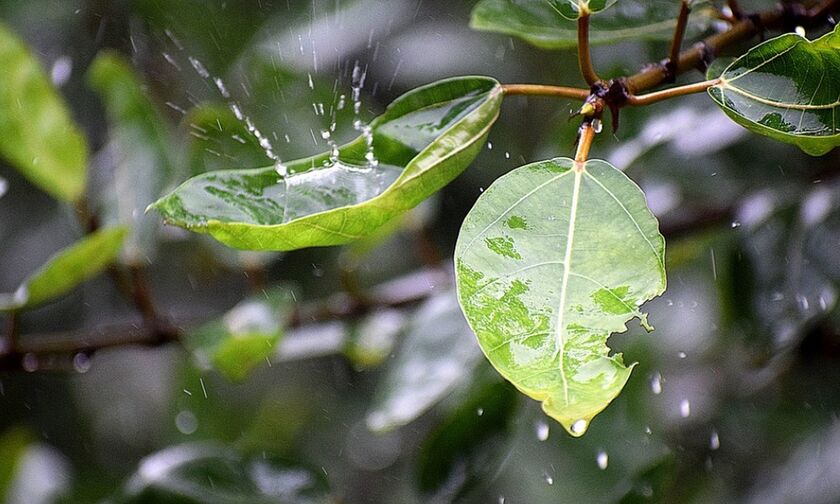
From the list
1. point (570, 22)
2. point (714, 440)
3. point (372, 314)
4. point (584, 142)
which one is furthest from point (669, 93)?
point (714, 440)

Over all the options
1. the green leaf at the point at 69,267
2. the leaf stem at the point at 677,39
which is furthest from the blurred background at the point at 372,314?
the leaf stem at the point at 677,39

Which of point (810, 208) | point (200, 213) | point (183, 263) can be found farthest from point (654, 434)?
point (183, 263)

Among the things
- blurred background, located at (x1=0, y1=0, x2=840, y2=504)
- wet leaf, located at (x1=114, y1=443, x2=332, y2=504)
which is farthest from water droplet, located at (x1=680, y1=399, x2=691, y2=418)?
wet leaf, located at (x1=114, y1=443, x2=332, y2=504)

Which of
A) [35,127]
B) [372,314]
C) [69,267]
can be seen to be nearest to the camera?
[69,267]

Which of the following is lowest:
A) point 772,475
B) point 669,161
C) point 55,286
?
point 772,475

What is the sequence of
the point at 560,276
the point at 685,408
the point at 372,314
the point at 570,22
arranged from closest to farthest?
the point at 560,276 < the point at 570,22 < the point at 372,314 < the point at 685,408

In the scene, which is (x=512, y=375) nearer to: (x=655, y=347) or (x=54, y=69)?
(x=655, y=347)

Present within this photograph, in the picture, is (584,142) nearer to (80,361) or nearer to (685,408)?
(80,361)
